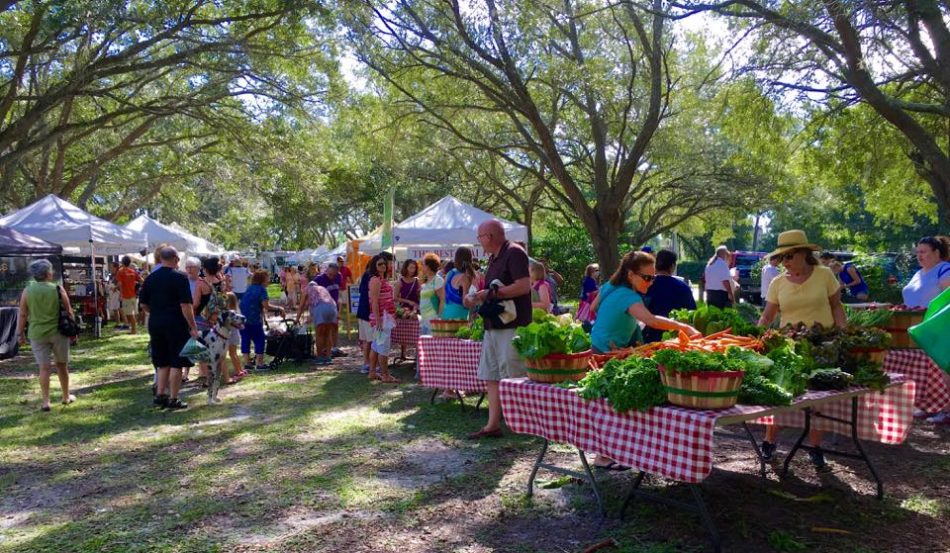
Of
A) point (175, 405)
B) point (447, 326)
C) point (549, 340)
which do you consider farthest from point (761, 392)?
point (175, 405)

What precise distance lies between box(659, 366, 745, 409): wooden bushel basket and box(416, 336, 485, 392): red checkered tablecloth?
141 inches

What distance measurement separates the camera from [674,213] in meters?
33.2

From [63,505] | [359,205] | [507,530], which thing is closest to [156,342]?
[63,505]

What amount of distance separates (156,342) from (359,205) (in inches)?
1215

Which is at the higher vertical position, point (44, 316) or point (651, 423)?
point (44, 316)

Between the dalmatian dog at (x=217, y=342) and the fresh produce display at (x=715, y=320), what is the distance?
5.10 meters

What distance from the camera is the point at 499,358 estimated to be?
615 cm

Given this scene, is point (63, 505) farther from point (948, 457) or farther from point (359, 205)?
point (359, 205)

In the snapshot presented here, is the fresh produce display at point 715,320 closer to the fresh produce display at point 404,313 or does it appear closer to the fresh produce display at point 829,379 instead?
the fresh produce display at point 829,379

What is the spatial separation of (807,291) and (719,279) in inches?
282

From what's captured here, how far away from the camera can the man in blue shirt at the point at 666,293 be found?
6.56 metres

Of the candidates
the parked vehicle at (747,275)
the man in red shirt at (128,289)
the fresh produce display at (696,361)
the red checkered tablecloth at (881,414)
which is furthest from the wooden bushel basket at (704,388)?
the parked vehicle at (747,275)

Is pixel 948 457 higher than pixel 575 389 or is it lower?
lower

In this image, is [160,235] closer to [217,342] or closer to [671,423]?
[217,342]
